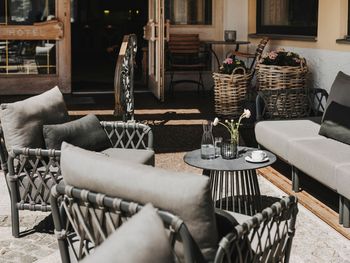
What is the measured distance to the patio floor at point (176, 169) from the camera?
360 centimetres

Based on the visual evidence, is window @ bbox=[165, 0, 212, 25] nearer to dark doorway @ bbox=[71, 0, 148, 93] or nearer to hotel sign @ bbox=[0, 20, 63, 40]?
hotel sign @ bbox=[0, 20, 63, 40]

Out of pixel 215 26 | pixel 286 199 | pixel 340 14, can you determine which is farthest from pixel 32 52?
pixel 286 199

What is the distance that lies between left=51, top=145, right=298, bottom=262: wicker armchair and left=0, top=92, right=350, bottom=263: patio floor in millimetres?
935

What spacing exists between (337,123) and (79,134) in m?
1.98

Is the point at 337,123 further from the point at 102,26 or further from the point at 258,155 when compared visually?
the point at 102,26

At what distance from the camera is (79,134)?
4246 mm

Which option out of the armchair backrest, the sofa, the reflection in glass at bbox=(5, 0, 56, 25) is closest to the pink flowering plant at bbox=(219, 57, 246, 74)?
the sofa

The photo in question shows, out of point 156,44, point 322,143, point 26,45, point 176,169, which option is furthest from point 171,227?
point 26,45

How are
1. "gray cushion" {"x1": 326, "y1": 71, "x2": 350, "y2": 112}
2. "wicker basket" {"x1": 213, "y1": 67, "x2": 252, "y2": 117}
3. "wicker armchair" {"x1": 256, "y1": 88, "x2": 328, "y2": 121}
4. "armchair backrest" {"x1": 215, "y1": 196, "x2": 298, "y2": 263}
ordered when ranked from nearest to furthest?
"armchair backrest" {"x1": 215, "y1": 196, "x2": 298, "y2": 263} < "gray cushion" {"x1": 326, "y1": 71, "x2": 350, "y2": 112} < "wicker armchair" {"x1": 256, "y1": 88, "x2": 328, "y2": 121} < "wicker basket" {"x1": 213, "y1": 67, "x2": 252, "y2": 117}

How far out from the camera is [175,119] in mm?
8008

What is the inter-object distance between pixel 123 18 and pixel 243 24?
6.46 meters

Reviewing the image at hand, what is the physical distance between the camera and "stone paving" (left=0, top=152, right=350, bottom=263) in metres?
3.54

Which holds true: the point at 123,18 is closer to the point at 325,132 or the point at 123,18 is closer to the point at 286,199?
the point at 325,132

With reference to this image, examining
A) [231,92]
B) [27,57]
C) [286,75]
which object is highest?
[27,57]
